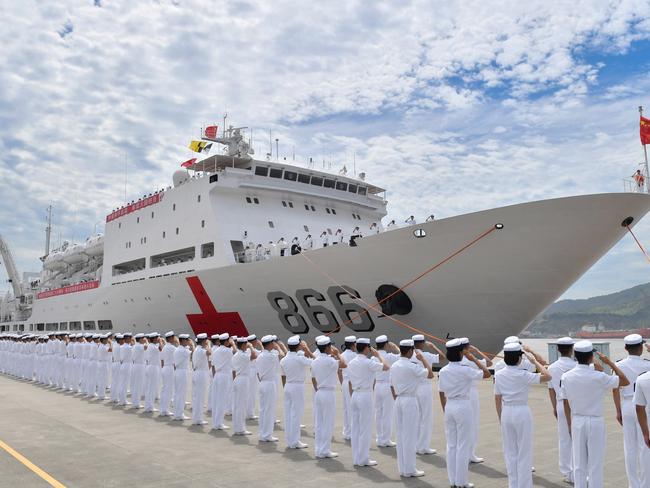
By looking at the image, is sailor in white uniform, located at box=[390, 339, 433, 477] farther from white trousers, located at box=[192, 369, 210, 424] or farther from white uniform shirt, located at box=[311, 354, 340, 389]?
white trousers, located at box=[192, 369, 210, 424]

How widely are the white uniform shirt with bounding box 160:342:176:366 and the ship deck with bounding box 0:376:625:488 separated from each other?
0.87m

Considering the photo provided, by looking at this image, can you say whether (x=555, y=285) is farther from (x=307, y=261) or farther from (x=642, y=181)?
(x=307, y=261)

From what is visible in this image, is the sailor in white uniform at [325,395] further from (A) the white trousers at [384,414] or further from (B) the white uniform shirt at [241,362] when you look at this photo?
(B) the white uniform shirt at [241,362]

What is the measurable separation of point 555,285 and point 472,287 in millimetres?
1633

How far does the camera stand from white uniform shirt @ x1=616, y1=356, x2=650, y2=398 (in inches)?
169

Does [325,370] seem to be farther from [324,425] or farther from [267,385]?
[267,385]

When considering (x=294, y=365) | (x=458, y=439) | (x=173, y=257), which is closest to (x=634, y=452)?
(x=458, y=439)

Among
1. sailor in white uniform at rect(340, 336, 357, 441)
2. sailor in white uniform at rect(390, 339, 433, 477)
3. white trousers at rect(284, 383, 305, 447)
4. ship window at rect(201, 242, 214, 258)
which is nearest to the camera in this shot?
sailor in white uniform at rect(390, 339, 433, 477)

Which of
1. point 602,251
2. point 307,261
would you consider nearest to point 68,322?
point 307,261

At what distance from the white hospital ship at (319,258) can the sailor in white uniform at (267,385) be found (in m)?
5.47

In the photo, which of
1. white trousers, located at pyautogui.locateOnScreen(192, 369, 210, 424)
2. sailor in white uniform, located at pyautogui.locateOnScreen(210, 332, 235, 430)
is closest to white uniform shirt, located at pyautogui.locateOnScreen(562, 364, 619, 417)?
sailor in white uniform, located at pyautogui.locateOnScreen(210, 332, 235, 430)

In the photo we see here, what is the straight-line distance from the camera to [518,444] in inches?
168

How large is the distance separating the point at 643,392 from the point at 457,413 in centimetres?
143

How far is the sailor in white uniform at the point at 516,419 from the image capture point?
4.23 m
